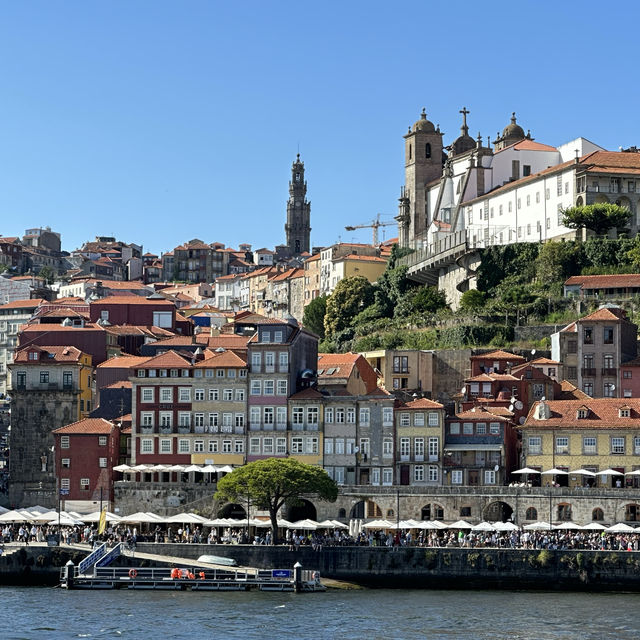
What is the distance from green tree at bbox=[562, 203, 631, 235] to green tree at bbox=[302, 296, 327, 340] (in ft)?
88.5

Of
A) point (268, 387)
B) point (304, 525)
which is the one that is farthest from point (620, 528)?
point (268, 387)

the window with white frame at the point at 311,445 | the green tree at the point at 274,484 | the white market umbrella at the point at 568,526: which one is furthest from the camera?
the window with white frame at the point at 311,445

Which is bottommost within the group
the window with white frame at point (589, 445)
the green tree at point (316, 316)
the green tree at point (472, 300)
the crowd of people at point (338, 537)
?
the crowd of people at point (338, 537)

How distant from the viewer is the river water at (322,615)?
6288cm

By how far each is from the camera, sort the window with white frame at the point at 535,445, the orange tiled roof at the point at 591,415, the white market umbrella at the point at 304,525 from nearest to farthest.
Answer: the white market umbrella at the point at 304,525, the orange tiled roof at the point at 591,415, the window with white frame at the point at 535,445

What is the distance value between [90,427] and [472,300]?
100 feet

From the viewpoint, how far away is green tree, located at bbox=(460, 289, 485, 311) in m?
110

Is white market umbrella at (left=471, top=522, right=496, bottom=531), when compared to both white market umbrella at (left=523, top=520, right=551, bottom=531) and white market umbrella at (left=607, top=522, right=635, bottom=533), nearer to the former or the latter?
white market umbrella at (left=523, top=520, right=551, bottom=531)

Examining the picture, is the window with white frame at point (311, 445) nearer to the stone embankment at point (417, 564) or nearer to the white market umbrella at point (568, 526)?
the stone embankment at point (417, 564)

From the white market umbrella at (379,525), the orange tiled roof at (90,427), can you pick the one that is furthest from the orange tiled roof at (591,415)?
the orange tiled roof at (90,427)

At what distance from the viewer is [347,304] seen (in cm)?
12506

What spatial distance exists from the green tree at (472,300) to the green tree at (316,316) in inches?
855

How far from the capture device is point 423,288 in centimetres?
12056

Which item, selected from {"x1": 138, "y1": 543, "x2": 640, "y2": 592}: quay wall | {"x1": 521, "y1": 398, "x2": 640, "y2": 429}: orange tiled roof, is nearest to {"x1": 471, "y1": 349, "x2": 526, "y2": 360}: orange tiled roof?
{"x1": 521, "y1": 398, "x2": 640, "y2": 429}: orange tiled roof
